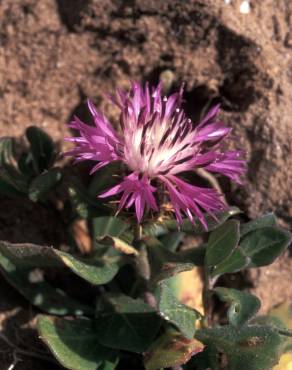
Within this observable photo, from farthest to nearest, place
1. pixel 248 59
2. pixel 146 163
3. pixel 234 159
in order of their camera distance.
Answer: pixel 248 59 → pixel 234 159 → pixel 146 163

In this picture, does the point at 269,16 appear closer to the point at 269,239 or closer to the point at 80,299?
the point at 269,239

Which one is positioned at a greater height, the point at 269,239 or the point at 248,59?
the point at 248,59

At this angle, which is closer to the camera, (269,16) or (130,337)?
(130,337)

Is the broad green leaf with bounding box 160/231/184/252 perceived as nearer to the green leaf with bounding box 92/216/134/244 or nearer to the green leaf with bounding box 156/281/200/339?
the green leaf with bounding box 92/216/134/244

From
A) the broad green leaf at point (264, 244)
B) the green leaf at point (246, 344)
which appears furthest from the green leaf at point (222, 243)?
the green leaf at point (246, 344)

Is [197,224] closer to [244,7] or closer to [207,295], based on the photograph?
[207,295]

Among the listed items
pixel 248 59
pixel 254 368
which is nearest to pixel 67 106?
pixel 248 59
